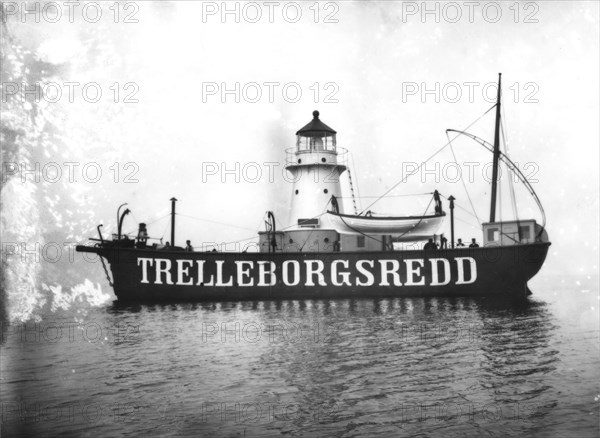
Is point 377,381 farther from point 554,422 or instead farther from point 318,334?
point 318,334

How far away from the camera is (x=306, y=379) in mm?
12891

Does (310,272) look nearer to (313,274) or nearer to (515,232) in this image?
(313,274)

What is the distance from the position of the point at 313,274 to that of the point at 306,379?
68.2 feet

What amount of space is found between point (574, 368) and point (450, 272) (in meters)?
19.4

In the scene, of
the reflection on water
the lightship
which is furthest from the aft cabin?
the reflection on water

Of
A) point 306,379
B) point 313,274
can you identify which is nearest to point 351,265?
point 313,274

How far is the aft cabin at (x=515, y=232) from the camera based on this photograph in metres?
32.0

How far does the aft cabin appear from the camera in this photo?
1261 inches

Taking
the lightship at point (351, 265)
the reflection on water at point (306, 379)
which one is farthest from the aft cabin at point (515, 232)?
the reflection on water at point (306, 379)

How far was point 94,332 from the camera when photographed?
22.1 meters

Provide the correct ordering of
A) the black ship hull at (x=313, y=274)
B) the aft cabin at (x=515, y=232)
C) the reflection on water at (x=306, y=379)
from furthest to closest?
the black ship hull at (x=313, y=274)
the aft cabin at (x=515, y=232)
the reflection on water at (x=306, y=379)

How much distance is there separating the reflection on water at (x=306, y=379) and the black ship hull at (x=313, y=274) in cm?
926

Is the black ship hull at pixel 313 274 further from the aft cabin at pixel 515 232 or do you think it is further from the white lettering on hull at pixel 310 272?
the aft cabin at pixel 515 232

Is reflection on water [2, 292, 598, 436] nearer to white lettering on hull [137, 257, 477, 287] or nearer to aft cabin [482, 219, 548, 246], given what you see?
aft cabin [482, 219, 548, 246]
